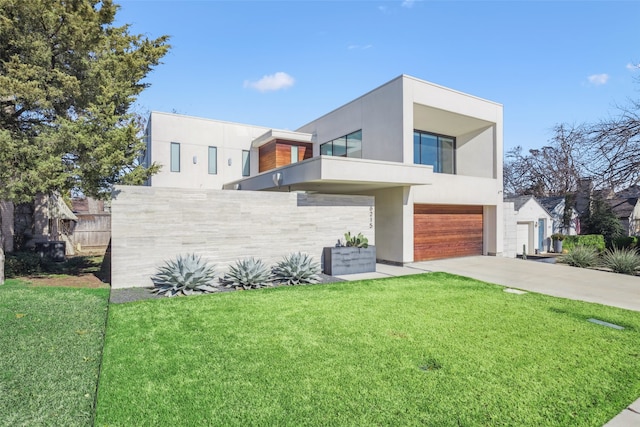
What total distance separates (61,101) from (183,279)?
21.7 feet

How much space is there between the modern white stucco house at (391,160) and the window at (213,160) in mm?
57

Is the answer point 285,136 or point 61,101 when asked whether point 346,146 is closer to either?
point 285,136

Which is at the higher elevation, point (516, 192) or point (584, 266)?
point (516, 192)

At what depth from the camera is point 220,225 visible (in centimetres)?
1032

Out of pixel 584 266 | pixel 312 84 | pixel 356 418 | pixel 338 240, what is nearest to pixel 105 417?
pixel 356 418

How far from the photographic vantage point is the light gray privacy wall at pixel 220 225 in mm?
9031

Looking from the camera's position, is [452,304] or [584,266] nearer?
[452,304]

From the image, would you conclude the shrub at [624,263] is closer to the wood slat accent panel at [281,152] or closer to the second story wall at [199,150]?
the wood slat accent panel at [281,152]

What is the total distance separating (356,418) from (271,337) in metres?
2.48

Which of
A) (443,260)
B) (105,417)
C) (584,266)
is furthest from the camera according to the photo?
(443,260)

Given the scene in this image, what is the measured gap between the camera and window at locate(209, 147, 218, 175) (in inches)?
752

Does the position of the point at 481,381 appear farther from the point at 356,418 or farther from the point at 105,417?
the point at 105,417

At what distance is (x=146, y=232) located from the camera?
30.3 feet

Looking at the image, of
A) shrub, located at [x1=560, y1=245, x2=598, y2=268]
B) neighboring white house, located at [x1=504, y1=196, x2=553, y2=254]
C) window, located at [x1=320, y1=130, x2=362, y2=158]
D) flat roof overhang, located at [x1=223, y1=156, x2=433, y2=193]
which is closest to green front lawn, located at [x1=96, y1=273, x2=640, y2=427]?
flat roof overhang, located at [x1=223, y1=156, x2=433, y2=193]
